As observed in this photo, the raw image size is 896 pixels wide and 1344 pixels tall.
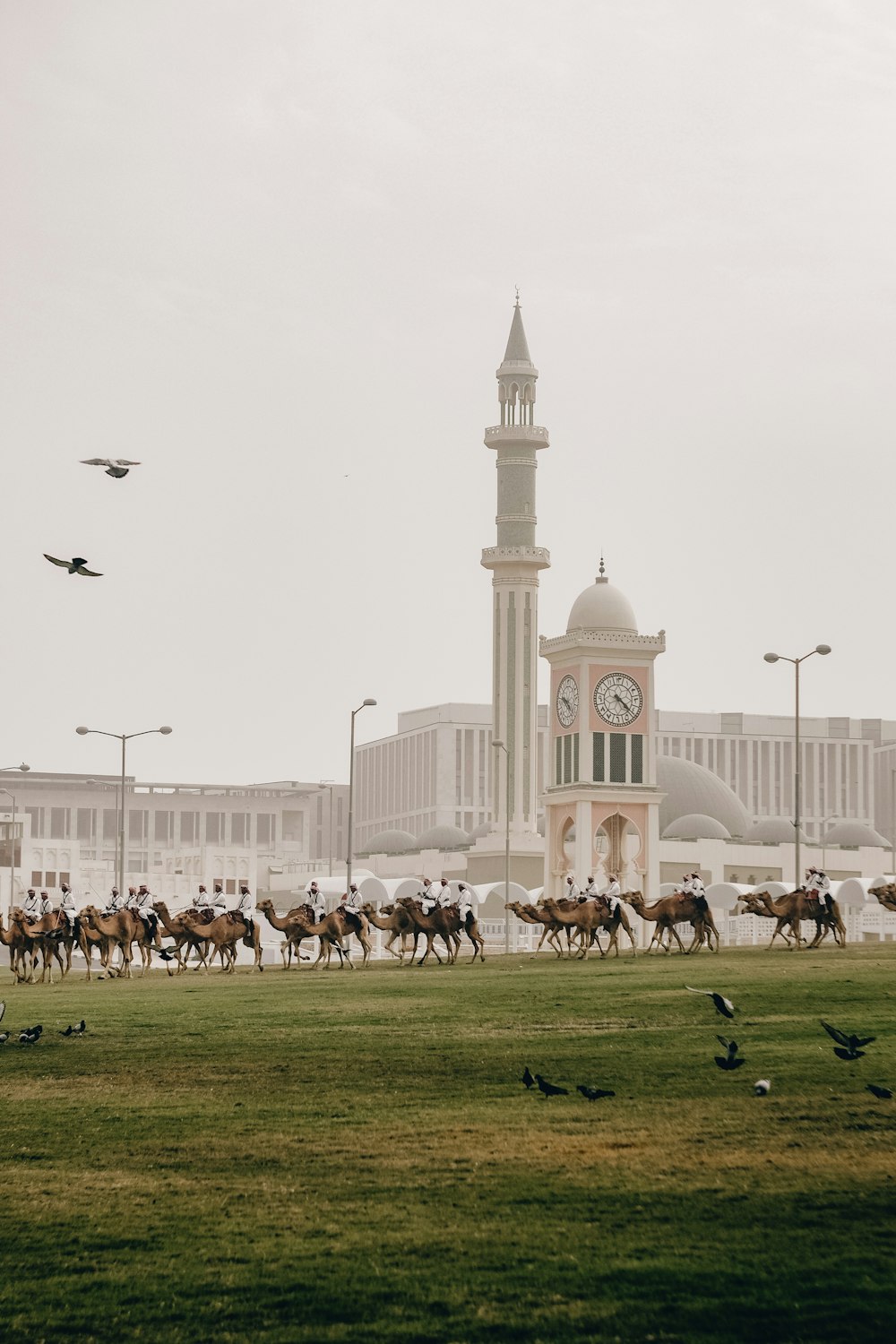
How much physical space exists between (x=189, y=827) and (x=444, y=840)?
40.3 m

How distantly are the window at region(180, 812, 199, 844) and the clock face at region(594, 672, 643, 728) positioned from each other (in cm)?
8396

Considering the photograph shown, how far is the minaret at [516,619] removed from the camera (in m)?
111

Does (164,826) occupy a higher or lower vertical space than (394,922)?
higher

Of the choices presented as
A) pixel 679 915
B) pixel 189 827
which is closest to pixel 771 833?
pixel 189 827

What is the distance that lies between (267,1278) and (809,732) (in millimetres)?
180929

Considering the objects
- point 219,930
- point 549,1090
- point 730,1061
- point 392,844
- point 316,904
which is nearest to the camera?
point 549,1090

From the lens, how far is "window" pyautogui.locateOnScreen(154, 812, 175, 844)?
16625 centimetres

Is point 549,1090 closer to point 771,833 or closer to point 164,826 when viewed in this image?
point 771,833

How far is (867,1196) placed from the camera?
43.1 ft

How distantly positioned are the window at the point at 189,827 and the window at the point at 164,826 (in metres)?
1.01

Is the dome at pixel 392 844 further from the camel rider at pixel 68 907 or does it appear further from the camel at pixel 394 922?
the camel rider at pixel 68 907

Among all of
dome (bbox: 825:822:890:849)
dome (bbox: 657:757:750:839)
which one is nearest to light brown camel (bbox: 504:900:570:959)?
dome (bbox: 657:757:750:839)

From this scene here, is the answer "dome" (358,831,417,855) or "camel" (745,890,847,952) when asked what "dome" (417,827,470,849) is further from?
"camel" (745,890,847,952)

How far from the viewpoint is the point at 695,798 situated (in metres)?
123
